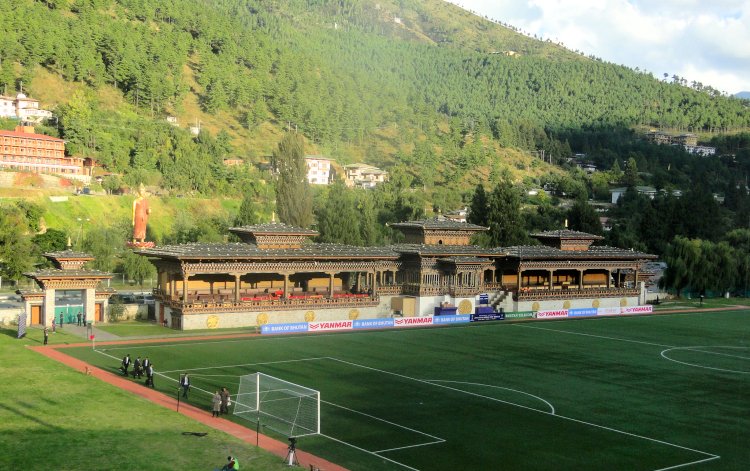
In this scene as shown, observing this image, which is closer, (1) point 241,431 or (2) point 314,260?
(1) point 241,431

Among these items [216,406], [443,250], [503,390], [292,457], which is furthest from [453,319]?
[292,457]

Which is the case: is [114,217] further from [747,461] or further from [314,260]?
[747,461]

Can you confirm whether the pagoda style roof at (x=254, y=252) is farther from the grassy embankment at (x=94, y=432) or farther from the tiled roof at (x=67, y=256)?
the grassy embankment at (x=94, y=432)

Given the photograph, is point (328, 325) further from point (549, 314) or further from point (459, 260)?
point (549, 314)

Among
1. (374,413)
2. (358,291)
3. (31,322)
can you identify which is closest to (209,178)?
(358,291)

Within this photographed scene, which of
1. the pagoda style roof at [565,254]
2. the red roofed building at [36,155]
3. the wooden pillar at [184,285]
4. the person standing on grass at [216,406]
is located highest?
the red roofed building at [36,155]

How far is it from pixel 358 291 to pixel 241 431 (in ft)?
136

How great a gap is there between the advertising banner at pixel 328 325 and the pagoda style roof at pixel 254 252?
6.42m

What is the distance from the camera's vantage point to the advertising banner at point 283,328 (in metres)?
58.9

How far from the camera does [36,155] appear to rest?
404ft

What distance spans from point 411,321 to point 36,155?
79.7 m

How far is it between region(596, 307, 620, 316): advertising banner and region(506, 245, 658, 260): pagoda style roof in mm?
5735

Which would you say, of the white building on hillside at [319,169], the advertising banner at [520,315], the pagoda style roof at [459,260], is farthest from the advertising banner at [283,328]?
the white building on hillside at [319,169]

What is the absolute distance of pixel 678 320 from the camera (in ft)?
251
